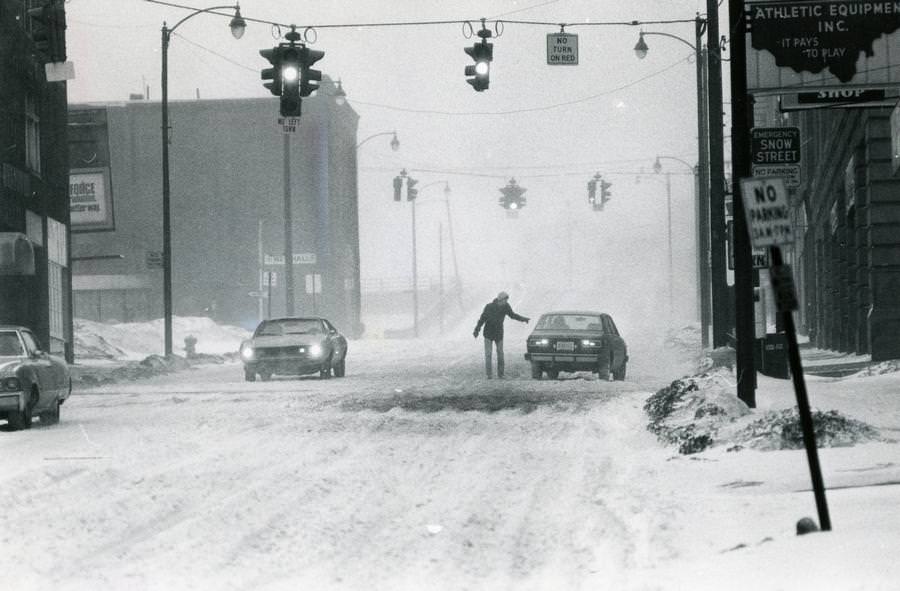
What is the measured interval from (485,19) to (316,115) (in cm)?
5319

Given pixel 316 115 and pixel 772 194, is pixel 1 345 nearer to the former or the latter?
pixel 772 194

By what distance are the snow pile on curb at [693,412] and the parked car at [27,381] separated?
302 inches

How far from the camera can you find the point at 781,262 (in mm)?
8258

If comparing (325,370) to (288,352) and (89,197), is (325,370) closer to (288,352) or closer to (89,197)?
(288,352)

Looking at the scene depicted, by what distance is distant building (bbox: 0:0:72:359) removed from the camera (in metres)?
31.7

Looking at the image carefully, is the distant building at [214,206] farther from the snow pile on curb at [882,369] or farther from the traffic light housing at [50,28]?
the snow pile on curb at [882,369]

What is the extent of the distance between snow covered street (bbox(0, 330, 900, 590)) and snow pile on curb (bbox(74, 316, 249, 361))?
26116mm

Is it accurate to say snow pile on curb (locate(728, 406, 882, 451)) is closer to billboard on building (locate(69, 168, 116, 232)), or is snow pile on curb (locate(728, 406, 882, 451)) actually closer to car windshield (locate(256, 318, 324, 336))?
car windshield (locate(256, 318, 324, 336))

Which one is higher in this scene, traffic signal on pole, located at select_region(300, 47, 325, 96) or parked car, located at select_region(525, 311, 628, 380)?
traffic signal on pole, located at select_region(300, 47, 325, 96)

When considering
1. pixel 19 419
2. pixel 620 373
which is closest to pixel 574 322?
pixel 620 373

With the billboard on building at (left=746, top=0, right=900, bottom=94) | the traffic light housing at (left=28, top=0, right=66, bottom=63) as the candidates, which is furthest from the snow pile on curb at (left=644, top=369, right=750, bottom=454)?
the traffic light housing at (left=28, top=0, right=66, bottom=63)

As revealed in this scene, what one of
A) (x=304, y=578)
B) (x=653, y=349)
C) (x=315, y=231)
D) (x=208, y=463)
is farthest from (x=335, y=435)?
(x=315, y=231)

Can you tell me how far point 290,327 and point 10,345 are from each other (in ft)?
42.5

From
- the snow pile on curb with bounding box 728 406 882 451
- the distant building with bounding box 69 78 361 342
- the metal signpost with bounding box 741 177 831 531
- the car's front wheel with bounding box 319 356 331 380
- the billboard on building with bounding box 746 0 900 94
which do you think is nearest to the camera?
the metal signpost with bounding box 741 177 831 531
